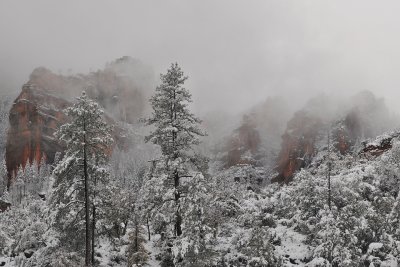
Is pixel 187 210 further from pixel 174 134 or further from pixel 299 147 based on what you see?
pixel 299 147

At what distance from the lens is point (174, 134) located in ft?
82.5

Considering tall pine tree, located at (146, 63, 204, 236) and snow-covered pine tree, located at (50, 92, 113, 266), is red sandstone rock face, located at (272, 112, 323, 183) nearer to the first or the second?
snow-covered pine tree, located at (50, 92, 113, 266)

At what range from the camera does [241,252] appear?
89.8ft

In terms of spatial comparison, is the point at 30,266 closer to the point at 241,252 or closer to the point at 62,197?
the point at 62,197

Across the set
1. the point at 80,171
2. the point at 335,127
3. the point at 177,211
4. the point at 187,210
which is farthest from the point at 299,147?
the point at 187,210

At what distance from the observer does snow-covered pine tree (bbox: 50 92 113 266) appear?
2577 cm

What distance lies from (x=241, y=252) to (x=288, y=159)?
16060 centimetres

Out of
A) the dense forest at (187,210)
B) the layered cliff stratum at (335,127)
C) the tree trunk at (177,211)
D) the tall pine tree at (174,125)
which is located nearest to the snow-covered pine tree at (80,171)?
the dense forest at (187,210)

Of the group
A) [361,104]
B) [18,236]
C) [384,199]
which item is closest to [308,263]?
[384,199]

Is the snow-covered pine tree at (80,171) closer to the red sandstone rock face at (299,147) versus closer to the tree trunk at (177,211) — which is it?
the tree trunk at (177,211)

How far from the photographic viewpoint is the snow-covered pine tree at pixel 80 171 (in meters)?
25.8

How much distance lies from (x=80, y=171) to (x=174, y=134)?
641 centimetres

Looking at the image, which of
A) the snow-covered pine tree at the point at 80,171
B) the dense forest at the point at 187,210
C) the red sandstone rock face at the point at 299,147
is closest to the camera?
the dense forest at the point at 187,210

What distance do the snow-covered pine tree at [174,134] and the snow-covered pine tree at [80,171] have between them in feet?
11.4
